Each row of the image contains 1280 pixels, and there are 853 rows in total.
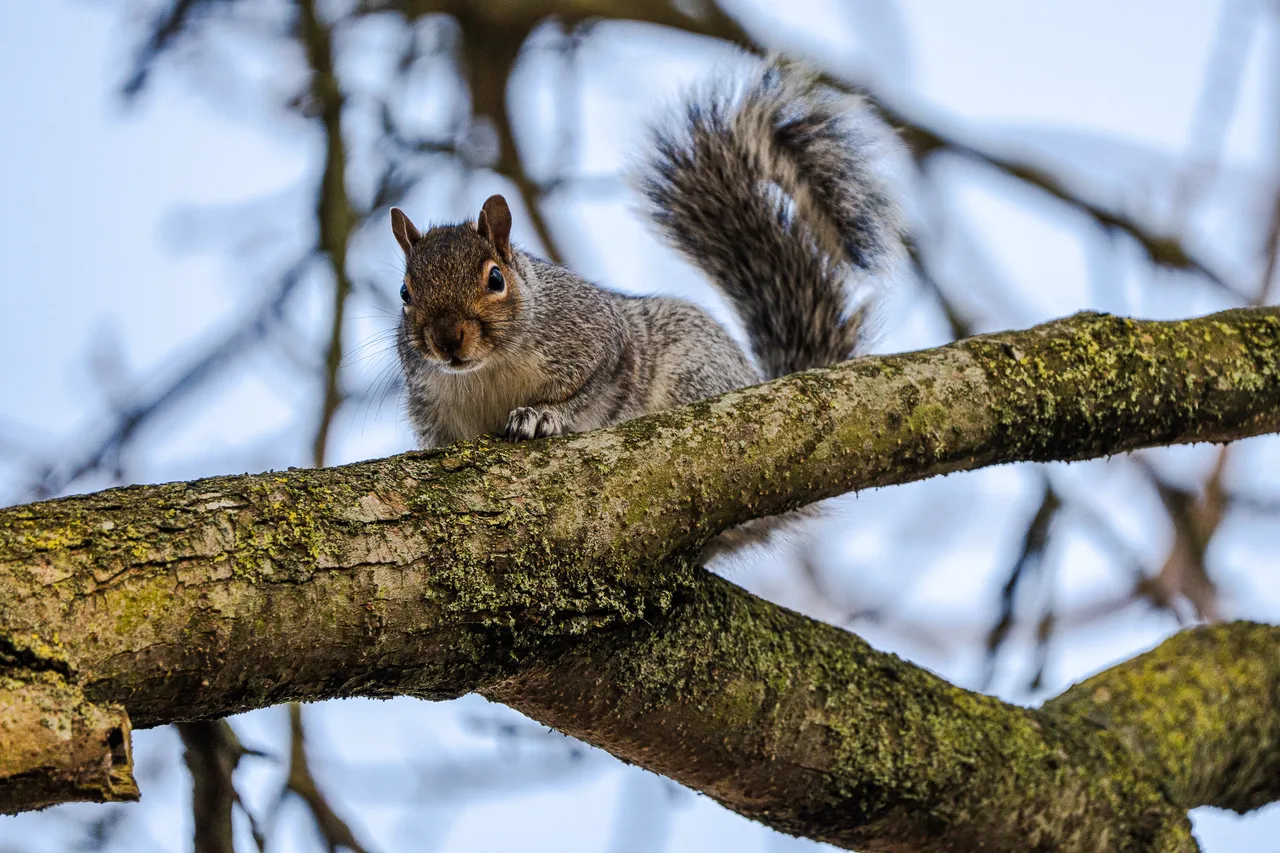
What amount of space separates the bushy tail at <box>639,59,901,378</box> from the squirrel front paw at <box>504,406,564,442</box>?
2.64ft

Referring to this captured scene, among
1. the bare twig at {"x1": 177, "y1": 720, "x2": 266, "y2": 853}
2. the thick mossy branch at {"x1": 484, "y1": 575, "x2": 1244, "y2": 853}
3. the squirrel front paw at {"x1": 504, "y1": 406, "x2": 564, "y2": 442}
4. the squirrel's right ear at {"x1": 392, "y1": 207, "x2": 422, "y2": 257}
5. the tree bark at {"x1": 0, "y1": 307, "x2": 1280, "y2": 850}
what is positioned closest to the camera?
the tree bark at {"x1": 0, "y1": 307, "x2": 1280, "y2": 850}

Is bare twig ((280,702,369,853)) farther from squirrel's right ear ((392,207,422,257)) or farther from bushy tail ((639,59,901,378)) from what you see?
bushy tail ((639,59,901,378))

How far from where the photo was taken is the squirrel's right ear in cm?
261

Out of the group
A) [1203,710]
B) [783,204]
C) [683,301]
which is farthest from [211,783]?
[783,204]

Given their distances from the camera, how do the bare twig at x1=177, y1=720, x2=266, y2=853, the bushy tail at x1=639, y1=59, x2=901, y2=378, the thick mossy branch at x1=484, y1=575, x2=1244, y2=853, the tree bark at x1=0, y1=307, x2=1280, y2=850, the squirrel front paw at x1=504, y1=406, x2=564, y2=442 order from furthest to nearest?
the bushy tail at x1=639, y1=59, x2=901, y2=378, the squirrel front paw at x1=504, y1=406, x2=564, y2=442, the thick mossy branch at x1=484, y1=575, x2=1244, y2=853, the bare twig at x1=177, y1=720, x2=266, y2=853, the tree bark at x1=0, y1=307, x2=1280, y2=850

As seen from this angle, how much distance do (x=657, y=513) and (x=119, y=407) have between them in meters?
1.35

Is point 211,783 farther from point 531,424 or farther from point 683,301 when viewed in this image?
point 683,301

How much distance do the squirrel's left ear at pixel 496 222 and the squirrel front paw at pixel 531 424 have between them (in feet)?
1.31

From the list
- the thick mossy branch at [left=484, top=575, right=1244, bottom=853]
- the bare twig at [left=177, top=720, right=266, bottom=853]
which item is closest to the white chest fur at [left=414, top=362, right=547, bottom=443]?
the thick mossy branch at [left=484, top=575, right=1244, bottom=853]

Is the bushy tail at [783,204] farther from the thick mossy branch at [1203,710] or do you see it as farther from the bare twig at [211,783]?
the bare twig at [211,783]

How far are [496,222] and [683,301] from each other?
62 centimetres

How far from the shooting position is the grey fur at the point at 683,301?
94.5 inches

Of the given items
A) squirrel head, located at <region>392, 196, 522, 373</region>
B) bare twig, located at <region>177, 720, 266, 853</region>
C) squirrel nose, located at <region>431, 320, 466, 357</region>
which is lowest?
bare twig, located at <region>177, 720, 266, 853</region>

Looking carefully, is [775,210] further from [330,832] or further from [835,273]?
[330,832]
